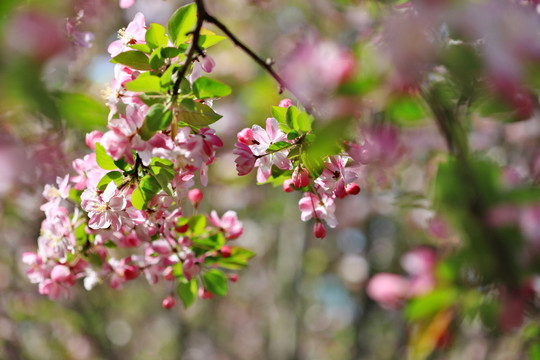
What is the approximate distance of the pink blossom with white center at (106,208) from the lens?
33.3 inches

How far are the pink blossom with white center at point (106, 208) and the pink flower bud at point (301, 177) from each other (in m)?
0.32

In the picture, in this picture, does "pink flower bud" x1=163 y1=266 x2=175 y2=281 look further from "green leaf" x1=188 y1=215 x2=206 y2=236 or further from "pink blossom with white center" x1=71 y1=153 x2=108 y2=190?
"pink blossom with white center" x1=71 y1=153 x2=108 y2=190

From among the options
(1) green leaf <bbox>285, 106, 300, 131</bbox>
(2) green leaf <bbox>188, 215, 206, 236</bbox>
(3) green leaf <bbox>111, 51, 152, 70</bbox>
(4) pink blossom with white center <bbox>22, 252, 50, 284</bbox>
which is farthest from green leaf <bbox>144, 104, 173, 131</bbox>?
(4) pink blossom with white center <bbox>22, 252, 50, 284</bbox>

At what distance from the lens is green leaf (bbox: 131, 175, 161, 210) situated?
2.68 ft

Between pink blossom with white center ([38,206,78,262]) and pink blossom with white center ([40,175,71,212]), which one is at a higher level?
pink blossom with white center ([40,175,71,212])

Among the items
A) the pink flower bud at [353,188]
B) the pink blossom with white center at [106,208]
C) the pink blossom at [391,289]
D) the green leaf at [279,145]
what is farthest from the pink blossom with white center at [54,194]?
the pink blossom at [391,289]

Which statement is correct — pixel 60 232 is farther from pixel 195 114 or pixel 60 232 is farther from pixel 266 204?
pixel 266 204

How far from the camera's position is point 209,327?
193 inches

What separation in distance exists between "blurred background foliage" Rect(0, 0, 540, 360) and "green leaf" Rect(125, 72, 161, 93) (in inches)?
3.8

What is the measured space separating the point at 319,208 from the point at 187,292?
1.16 ft

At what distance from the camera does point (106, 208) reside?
0.87 meters

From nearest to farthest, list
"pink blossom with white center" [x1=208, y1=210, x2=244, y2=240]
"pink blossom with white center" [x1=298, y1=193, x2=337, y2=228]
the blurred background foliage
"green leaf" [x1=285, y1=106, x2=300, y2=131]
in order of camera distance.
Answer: the blurred background foliage < "green leaf" [x1=285, y1=106, x2=300, y2=131] < "pink blossom with white center" [x1=298, y1=193, x2=337, y2=228] < "pink blossom with white center" [x1=208, y1=210, x2=244, y2=240]

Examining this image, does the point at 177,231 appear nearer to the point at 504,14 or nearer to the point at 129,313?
the point at 504,14

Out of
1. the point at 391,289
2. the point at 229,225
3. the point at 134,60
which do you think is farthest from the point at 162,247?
the point at 391,289
